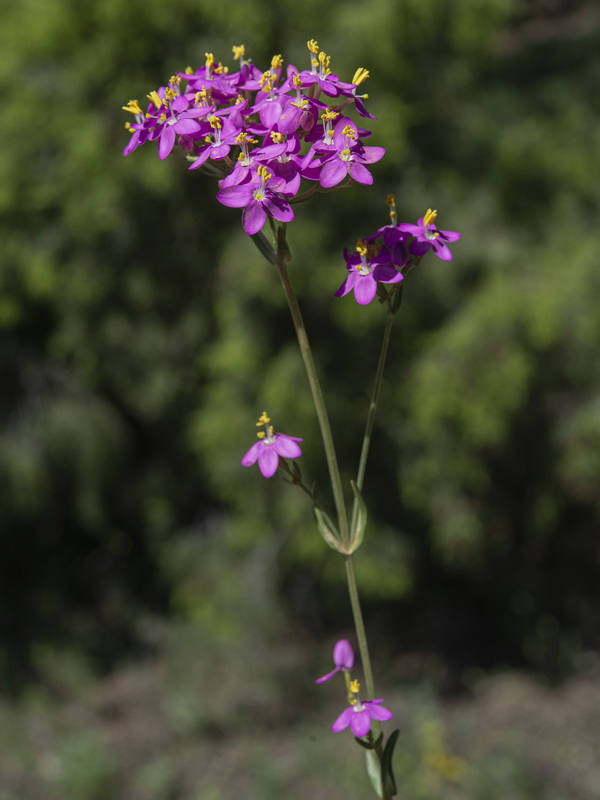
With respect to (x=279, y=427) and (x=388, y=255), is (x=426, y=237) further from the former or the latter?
(x=279, y=427)

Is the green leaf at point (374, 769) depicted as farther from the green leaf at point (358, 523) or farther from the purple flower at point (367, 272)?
the purple flower at point (367, 272)

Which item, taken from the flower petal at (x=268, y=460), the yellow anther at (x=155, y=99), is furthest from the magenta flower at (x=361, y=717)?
the yellow anther at (x=155, y=99)

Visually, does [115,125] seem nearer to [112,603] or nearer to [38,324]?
[38,324]

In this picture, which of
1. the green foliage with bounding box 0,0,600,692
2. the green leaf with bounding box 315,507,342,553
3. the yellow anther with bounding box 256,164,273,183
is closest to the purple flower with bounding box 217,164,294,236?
the yellow anther with bounding box 256,164,273,183

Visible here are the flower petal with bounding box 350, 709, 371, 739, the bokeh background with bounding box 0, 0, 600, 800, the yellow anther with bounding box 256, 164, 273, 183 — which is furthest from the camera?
the bokeh background with bounding box 0, 0, 600, 800

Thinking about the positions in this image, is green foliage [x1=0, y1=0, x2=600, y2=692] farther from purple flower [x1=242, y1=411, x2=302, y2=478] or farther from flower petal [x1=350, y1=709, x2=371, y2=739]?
flower petal [x1=350, y1=709, x2=371, y2=739]

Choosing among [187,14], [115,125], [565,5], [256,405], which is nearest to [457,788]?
[256,405]
